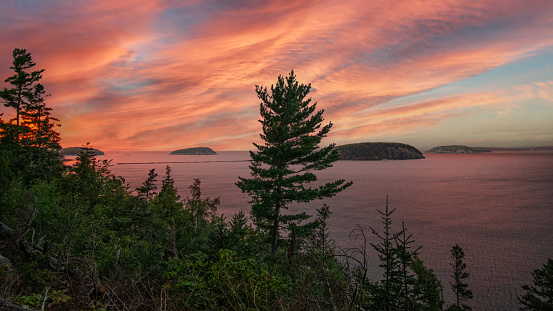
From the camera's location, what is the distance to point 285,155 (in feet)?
76.0

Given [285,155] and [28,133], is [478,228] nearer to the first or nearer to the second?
[285,155]

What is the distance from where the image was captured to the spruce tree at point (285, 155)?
74.3 ft

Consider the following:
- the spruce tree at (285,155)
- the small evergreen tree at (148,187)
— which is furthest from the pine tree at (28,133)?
the spruce tree at (285,155)

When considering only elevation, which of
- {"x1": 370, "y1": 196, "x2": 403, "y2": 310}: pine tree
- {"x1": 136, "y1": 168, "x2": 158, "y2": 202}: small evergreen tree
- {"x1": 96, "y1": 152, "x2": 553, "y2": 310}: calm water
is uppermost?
{"x1": 136, "y1": 168, "x2": 158, "y2": 202}: small evergreen tree

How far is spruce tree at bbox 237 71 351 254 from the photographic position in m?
22.7

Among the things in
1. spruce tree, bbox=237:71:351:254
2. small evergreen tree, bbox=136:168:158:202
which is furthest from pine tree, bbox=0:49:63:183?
spruce tree, bbox=237:71:351:254

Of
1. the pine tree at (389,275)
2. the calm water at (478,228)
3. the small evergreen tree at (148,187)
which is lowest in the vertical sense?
the calm water at (478,228)

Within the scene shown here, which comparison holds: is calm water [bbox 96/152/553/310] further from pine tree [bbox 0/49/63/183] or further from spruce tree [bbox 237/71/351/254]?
pine tree [bbox 0/49/63/183]

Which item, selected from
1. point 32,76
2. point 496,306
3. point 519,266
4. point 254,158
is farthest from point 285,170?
point 519,266

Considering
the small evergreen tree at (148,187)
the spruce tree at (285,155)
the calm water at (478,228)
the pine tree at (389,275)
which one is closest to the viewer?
the pine tree at (389,275)

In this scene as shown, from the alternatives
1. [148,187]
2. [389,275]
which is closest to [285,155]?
[389,275]

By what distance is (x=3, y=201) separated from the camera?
2014 centimetres

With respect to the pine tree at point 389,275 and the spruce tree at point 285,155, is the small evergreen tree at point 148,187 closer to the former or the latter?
the spruce tree at point 285,155

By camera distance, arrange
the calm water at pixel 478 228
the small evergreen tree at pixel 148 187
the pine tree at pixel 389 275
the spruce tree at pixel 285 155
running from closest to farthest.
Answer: the pine tree at pixel 389 275 < the spruce tree at pixel 285 155 < the calm water at pixel 478 228 < the small evergreen tree at pixel 148 187
